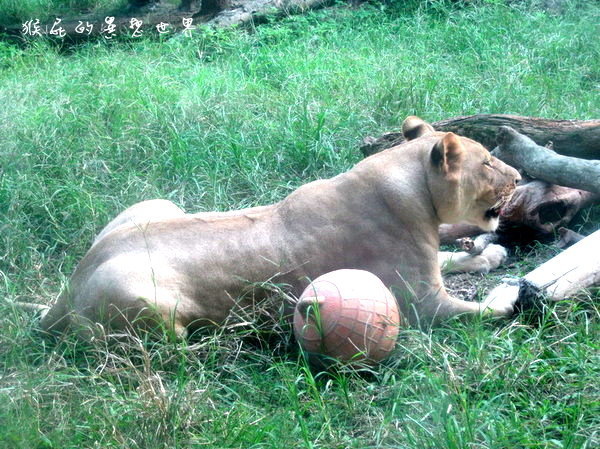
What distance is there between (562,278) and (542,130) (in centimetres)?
193

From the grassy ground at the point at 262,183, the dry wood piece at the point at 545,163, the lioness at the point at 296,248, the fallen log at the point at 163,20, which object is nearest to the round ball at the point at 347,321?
the grassy ground at the point at 262,183

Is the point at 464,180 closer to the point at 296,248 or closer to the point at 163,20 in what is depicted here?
the point at 296,248

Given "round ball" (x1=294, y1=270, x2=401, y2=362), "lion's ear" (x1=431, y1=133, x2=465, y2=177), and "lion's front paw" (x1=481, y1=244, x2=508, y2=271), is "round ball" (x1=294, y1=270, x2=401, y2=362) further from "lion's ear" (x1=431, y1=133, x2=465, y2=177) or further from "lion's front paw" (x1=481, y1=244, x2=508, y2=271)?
"lion's front paw" (x1=481, y1=244, x2=508, y2=271)

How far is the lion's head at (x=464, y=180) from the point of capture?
488cm

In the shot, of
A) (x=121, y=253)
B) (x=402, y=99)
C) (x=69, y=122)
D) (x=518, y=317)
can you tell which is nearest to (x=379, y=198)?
(x=518, y=317)

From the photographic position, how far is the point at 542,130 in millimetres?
6094

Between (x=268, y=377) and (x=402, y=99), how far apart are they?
3908mm

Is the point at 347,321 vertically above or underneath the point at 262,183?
above

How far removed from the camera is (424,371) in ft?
12.7

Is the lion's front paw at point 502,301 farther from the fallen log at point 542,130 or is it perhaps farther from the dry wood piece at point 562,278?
the fallen log at point 542,130

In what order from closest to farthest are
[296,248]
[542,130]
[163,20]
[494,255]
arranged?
[296,248] < [494,255] < [542,130] < [163,20]

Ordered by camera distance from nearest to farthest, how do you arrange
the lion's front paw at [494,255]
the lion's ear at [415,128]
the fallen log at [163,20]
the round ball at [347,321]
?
the round ball at [347,321], the lion's ear at [415,128], the lion's front paw at [494,255], the fallen log at [163,20]

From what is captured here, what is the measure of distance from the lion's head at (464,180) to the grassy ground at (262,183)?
59 cm

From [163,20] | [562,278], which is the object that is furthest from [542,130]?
[163,20]
